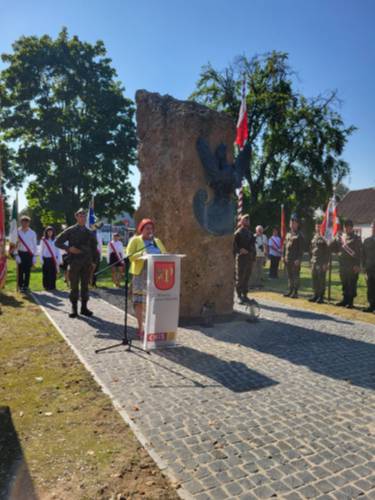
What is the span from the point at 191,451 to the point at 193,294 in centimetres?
523

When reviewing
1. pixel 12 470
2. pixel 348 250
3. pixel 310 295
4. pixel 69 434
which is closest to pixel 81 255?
pixel 69 434

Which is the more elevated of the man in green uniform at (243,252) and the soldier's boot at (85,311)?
the man in green uniform at (243,252)

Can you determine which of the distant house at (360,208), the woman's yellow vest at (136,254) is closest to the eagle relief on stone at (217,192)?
the woman's yellow vest at (136,254)

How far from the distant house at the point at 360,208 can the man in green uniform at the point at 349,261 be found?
3583 cm

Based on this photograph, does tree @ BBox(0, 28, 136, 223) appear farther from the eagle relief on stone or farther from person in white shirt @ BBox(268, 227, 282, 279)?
the eagle relief on stone

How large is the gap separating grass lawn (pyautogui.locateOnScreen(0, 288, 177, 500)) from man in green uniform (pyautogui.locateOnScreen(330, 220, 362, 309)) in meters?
7.55

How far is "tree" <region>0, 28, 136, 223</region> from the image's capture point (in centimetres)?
2755

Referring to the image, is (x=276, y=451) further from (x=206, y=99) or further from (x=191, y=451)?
(x=206, y=99)

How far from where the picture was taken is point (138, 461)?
330cm

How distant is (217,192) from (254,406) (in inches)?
208

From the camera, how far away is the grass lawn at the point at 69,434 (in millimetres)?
2998

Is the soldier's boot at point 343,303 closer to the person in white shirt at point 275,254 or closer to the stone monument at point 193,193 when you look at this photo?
the stone monument at point 193,193

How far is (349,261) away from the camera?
10.7 metres

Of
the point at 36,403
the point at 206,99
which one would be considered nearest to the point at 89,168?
the point at 206,99
